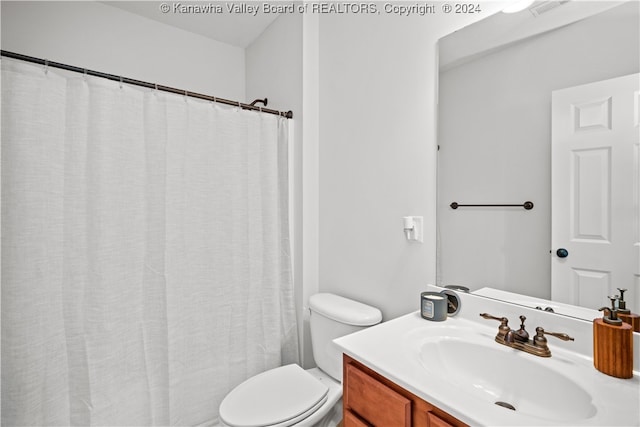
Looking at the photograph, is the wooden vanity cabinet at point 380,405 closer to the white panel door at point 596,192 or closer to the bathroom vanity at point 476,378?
the bathroom vanity at point 476,378

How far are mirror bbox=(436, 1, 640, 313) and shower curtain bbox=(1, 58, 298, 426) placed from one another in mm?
973

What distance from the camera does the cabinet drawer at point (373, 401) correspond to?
80cm

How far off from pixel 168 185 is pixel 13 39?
4.06ft

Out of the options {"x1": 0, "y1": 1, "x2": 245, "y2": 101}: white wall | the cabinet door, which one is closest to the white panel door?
the cabinet door

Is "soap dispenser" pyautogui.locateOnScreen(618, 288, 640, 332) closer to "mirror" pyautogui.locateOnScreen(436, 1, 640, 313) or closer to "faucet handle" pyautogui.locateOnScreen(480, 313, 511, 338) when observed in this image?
"mirror" pyautogui.locateOnScreen(436, 1, 640, 313)

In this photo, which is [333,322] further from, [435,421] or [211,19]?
[211,19]

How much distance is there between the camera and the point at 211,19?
2.14m

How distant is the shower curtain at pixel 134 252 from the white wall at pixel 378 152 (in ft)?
1.00

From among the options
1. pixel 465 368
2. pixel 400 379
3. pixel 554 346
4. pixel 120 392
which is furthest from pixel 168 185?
pixel 554 346

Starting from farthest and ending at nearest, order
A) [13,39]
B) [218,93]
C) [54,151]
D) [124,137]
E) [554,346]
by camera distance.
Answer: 1. [218,93]
2. [13,39]
3. [124,137]
4. [54,151]
5. [554,346]

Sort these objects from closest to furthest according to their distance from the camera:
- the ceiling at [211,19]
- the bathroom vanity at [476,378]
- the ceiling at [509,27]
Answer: the bathroom vanity at [476,378]
the ceiling at [509,27]
the ceiling at [211,19]

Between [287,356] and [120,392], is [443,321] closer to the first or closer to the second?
[287,356]

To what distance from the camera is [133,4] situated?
199 centimetres

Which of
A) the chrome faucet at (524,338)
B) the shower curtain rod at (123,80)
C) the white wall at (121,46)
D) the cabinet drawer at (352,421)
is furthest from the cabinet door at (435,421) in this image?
the white wall at (121,46)
